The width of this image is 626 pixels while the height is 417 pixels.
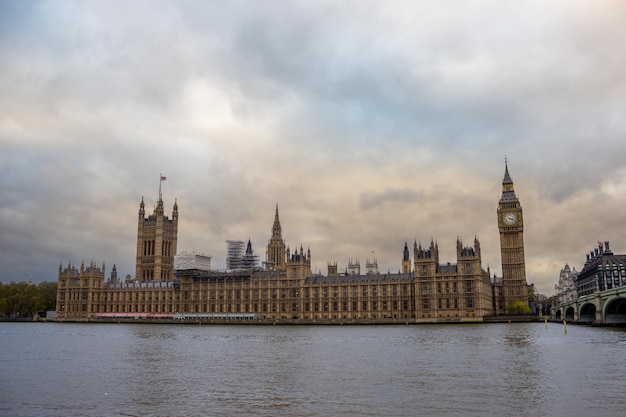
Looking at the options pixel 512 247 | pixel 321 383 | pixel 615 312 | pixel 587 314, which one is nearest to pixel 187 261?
pixel 512 247

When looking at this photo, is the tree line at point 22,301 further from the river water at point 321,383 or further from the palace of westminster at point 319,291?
the river water at point 321,383

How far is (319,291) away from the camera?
15262 cm

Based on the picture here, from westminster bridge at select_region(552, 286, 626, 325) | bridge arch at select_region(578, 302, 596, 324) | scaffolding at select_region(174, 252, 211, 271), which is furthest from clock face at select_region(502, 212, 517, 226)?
scaffolding at select_region(174, 252, 211, 271)

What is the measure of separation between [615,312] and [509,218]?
74118mm

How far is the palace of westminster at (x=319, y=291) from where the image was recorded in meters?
140

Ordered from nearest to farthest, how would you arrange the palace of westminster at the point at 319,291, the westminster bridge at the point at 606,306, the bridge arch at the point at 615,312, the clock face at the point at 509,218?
the westminster bridge at the point at 606,306, the bridge arch at the point at 615,312, the palace of westminster at the point at 319,291, the clock face at the point at 509,218

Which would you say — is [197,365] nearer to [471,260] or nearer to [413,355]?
[413,355]

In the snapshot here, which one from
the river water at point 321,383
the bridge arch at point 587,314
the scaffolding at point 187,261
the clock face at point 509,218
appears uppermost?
the clock face at point 509,218

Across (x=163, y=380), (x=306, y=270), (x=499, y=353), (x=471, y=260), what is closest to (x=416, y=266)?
(x=471, y=260)

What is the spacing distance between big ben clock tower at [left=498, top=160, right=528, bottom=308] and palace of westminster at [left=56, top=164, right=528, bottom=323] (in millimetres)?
275

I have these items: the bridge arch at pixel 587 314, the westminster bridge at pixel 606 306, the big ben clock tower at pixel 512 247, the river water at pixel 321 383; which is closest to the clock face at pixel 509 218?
the big ben clock tower at pixel 512 247

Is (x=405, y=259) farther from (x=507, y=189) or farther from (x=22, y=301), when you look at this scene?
(x=22, y=301)

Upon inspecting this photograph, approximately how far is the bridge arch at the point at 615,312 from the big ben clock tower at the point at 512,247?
57.7 metres

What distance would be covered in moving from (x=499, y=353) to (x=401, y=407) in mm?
27537
